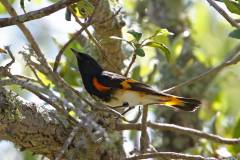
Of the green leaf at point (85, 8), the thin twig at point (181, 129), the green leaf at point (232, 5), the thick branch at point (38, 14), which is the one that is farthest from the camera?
the thin twig at point (181, 129)

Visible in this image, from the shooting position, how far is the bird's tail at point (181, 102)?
4.16 meters

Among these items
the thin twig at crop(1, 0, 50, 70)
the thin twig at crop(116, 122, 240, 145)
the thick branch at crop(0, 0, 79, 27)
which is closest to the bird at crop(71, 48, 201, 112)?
the thin twig at crop(116, 122, 240, 145)

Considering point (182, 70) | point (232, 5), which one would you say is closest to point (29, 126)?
point (232, 5)

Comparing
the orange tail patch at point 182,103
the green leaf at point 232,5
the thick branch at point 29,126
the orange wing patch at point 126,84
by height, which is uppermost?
the orange wing patch at point 126,84

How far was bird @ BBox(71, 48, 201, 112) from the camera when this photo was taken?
401 centimetres

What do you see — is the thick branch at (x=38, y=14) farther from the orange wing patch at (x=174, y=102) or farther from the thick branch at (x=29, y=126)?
the orange wing patch at (x=174, y=102)

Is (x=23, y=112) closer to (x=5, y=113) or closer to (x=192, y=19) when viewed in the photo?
(x=5, y=113)

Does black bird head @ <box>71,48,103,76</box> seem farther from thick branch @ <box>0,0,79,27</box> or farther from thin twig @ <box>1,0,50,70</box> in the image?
thick branch @ <box>0,0,79,27</box>

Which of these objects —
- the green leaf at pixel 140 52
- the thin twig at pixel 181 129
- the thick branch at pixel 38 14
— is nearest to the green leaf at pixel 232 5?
the green leaf at pixel 140 52

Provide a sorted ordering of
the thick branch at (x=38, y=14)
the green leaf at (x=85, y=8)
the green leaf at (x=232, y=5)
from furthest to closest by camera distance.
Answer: the green leaf at (x=85, y=8), the green leaf at (x=232, y=5), the thick branch at (x=38, y=14)

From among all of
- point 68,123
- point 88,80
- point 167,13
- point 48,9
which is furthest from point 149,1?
point 48,9

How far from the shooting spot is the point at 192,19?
23.0 feet

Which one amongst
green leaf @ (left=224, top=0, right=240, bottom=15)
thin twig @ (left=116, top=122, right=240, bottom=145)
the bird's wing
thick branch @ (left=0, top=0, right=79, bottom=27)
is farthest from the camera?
the bird's wing

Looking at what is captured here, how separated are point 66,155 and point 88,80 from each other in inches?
28.7
